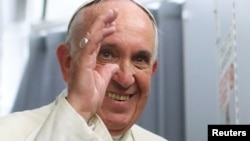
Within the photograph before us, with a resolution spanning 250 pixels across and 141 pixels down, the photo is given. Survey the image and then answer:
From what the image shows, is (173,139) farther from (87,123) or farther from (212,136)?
(87,123)

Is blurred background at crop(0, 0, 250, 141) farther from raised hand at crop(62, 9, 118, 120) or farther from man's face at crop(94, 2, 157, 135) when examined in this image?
raised hand at crop(62, 9, 118, 120)

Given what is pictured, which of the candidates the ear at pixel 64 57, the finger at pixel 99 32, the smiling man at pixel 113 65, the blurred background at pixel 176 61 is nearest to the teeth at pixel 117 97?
the smiling man at pixel 113 65

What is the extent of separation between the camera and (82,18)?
38.3 inches

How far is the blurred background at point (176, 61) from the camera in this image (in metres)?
1.61

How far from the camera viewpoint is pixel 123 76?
92cm

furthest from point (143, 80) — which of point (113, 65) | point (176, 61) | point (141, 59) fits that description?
point (176, 61)

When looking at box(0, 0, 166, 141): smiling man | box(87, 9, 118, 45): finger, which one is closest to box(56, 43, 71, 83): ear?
box(0, 0, 166, 141): smiling man

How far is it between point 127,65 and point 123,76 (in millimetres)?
26

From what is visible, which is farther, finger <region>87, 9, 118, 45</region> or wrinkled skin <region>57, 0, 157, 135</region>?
wrinkled skin <region>57, 0, 157, 135</region>

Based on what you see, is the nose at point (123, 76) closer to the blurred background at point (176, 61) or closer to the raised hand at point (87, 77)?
the raised hand at point (87, 77)

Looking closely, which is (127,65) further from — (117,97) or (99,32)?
(99,32)

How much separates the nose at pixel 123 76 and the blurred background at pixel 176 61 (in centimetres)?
77

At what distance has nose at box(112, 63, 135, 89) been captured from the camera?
3.02 ft

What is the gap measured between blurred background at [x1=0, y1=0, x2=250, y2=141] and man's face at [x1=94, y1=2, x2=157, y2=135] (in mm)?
693
